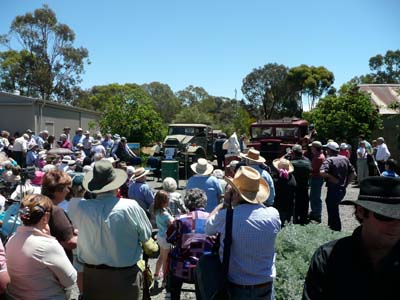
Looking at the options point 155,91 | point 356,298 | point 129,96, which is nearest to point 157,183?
point 129,96

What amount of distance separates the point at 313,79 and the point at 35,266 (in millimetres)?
49563

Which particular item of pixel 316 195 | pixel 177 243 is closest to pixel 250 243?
pixel 177 243

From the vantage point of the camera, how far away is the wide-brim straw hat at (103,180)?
3.49 meters

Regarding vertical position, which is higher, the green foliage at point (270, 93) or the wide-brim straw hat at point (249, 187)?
the green foliage at point (270, 93)

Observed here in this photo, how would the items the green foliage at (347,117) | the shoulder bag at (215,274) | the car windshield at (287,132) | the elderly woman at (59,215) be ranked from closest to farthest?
the shoulder bag at (215,274)
the elderly woman at (59,215)
the car windshield at (287,132)
the green foliage at (347,117)

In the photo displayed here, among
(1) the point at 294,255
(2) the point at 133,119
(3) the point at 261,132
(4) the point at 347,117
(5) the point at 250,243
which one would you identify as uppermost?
(4) the point at 347,117

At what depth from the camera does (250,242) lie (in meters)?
3.12

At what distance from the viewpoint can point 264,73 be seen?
57.6 m

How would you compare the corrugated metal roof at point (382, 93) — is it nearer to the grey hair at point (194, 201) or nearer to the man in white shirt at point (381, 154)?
the man in white shirt at point (381, 154)

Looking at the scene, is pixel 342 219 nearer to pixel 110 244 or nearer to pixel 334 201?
pixel 334 201

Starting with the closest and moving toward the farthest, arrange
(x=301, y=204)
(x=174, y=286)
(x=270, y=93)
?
(x=174, y=286), (x=301, y=204), (x=270, y=93)

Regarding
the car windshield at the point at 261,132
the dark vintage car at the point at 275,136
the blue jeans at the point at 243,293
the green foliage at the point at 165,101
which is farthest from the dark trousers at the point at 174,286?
the green foliage at the point at 165,101

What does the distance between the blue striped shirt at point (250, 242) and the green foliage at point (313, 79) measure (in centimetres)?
4836

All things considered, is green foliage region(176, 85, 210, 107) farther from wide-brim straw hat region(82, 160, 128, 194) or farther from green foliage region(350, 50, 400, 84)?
wide-brim straw hat region(82, 160, 128, 194)
